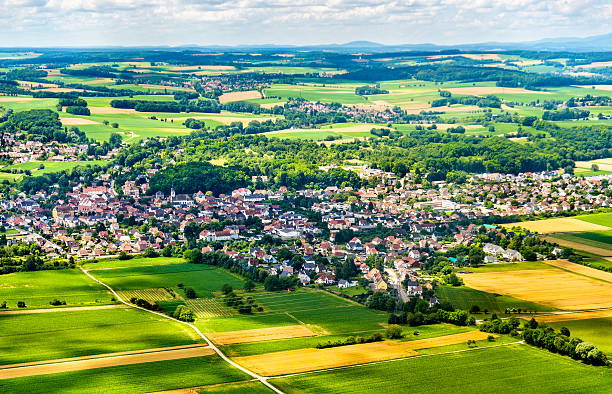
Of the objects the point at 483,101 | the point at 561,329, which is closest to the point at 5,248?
the point at 561,329

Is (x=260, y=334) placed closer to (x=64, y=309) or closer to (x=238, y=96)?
(x=64, y=309)

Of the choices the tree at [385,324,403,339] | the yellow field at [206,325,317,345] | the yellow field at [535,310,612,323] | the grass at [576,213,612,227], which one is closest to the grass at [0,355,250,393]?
the yellow field at [206,325,317,345]

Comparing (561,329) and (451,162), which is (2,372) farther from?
(451,162)

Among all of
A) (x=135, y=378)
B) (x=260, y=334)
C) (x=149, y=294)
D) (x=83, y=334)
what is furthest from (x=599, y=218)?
(x=135, y=378)

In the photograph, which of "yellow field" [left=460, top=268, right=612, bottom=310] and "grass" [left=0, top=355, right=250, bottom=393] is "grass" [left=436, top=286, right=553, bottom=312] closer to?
"yellow field" [left=460, top=268, right=612, bottom=310]

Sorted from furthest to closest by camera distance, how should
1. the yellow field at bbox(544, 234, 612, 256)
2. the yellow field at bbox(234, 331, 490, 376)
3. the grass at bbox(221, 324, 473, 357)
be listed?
the yellow field at bbox(544, 234, 612, 256), the grass at bbox(221, 324, 473, 357), the yellow field at bbox(234, 331, 490, 376)

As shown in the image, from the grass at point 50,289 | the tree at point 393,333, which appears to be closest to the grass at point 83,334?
the grass at point 50,289

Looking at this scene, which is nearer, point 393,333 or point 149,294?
point 393,333
